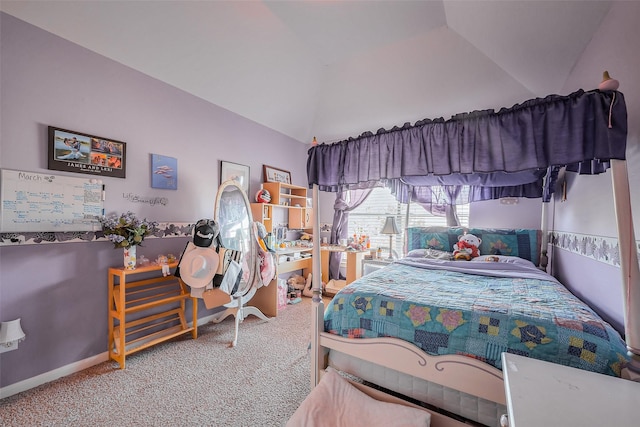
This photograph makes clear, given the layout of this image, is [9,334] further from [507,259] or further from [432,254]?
[507,259]

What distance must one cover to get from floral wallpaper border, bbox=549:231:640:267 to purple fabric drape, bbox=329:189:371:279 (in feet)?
8.17

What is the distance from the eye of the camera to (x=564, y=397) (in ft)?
2.43

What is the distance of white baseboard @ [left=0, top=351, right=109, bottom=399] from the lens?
71.5 inches

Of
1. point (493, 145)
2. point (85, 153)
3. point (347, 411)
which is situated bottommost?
point (347, 411)

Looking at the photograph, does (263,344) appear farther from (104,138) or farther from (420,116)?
(420,116)

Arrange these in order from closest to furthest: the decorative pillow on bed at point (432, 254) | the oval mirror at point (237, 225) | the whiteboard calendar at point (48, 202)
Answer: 1. the whiteboard calendar at point (48, 202)
2. the oval mirror at point (237, 225)
3. the decorative pillow on bed at point (432, 254)

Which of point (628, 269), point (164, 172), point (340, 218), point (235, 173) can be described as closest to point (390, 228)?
point (340, 218)

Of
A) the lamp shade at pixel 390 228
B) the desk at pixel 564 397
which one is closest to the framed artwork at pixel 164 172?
the lamp shade at pixel 390 228

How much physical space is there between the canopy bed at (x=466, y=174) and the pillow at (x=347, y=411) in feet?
0.40

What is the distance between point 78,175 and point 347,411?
268 centimetres

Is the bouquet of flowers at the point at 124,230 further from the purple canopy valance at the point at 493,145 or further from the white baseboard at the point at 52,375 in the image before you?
the purple canopy valance at the point at 493,145

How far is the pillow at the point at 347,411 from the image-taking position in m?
1.31

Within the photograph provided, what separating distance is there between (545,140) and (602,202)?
3.15 feet

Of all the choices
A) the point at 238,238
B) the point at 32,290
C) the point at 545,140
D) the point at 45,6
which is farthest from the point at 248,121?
the point at 545,140
